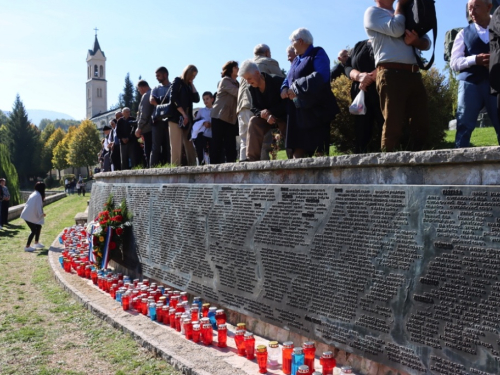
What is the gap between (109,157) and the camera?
12.5 m

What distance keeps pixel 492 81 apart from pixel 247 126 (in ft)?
10.7

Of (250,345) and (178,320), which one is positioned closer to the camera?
(250,345)

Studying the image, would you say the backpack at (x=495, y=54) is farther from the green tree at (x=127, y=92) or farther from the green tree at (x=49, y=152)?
the green tree at (x=127, y=92)

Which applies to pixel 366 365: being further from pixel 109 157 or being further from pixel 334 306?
pixel 109 157

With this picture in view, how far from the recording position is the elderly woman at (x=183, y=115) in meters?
7.71

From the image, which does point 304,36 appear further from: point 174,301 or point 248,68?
point 174,301

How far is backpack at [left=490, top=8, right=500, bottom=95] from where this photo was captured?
352 centimetres

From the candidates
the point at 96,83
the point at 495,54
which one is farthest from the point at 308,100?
the point at 96,83

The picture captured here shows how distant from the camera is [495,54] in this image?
3555 millimetres

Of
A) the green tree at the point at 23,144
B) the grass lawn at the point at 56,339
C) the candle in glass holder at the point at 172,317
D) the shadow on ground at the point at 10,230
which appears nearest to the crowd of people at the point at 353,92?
the candle in glass holder at the point at 172,317

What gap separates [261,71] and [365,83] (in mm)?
1774

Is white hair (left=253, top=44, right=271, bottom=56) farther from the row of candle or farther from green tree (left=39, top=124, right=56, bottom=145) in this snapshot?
green tree (left=39, top=124, right=56, bottom=145)

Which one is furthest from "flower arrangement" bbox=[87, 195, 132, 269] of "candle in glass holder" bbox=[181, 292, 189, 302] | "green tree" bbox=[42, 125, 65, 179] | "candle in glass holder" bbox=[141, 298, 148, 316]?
"green tree" bbox=[42, 125, 65, 179]

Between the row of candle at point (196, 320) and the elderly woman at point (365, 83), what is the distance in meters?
2.22
